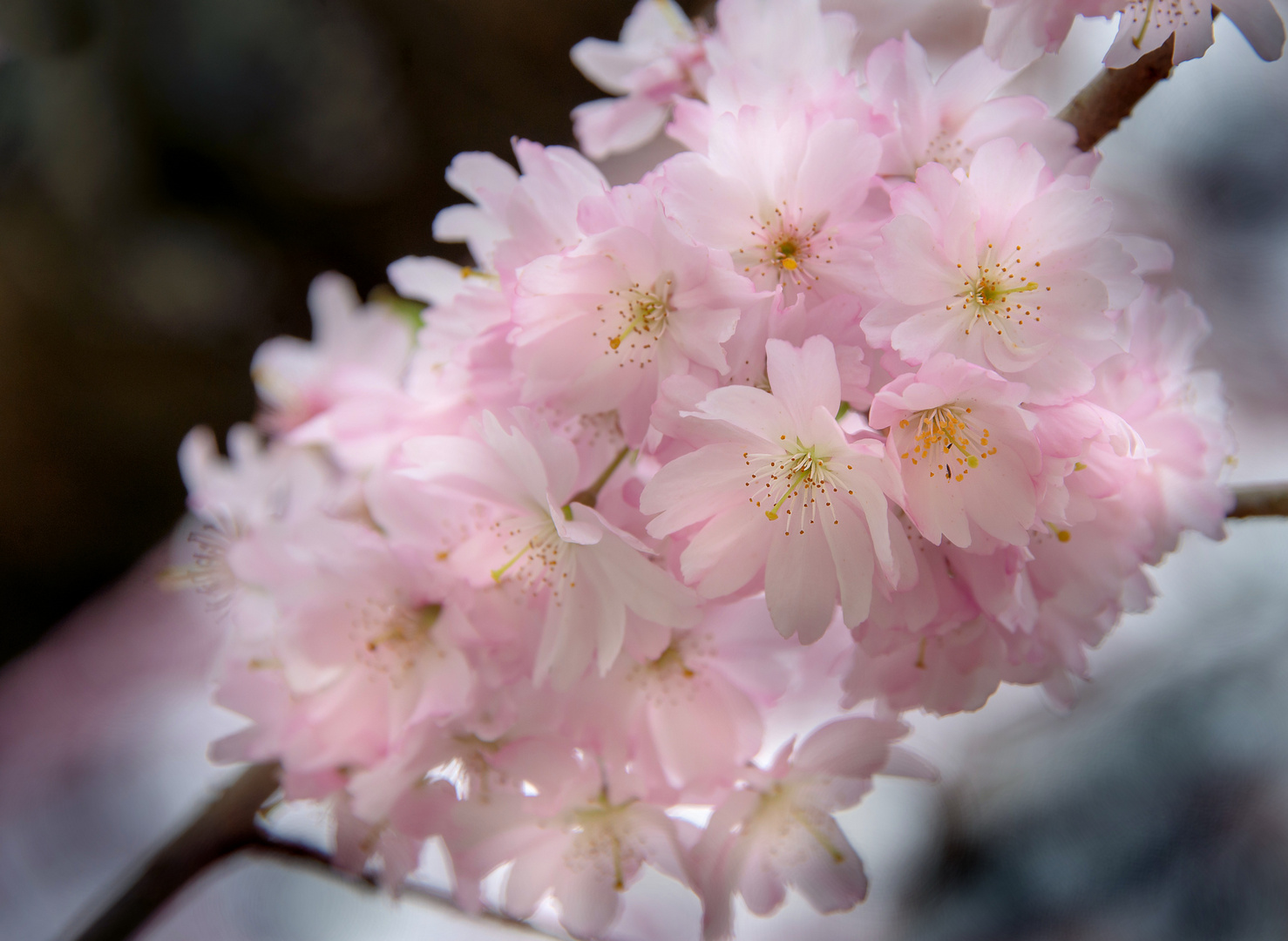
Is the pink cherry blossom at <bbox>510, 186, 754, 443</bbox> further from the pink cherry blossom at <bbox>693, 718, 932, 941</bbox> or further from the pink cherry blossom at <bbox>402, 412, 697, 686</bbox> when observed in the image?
the pink cherry blossom at <bbox>693, 718, 932, 941</bbox>

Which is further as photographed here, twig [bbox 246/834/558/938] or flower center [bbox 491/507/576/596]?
twig [bbox 246/834/558/938]

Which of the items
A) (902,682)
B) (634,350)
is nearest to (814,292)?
(634,350)

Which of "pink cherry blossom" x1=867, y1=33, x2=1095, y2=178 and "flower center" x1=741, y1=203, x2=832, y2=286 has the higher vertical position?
"pink cherry blossom" x1=867, y1=33, x2=1095, y2=178

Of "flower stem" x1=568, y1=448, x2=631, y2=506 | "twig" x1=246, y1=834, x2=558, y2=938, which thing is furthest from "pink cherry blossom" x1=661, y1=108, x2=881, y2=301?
"twig" x1=246, y1=834, x2=558, y2=938

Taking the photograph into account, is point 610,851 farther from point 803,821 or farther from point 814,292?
point 814,292

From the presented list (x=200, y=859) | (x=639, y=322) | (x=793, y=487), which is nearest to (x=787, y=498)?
(x=793, y=487)

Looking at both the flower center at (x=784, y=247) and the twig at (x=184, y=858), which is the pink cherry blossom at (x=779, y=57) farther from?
the twig at (x=184, y=858)
